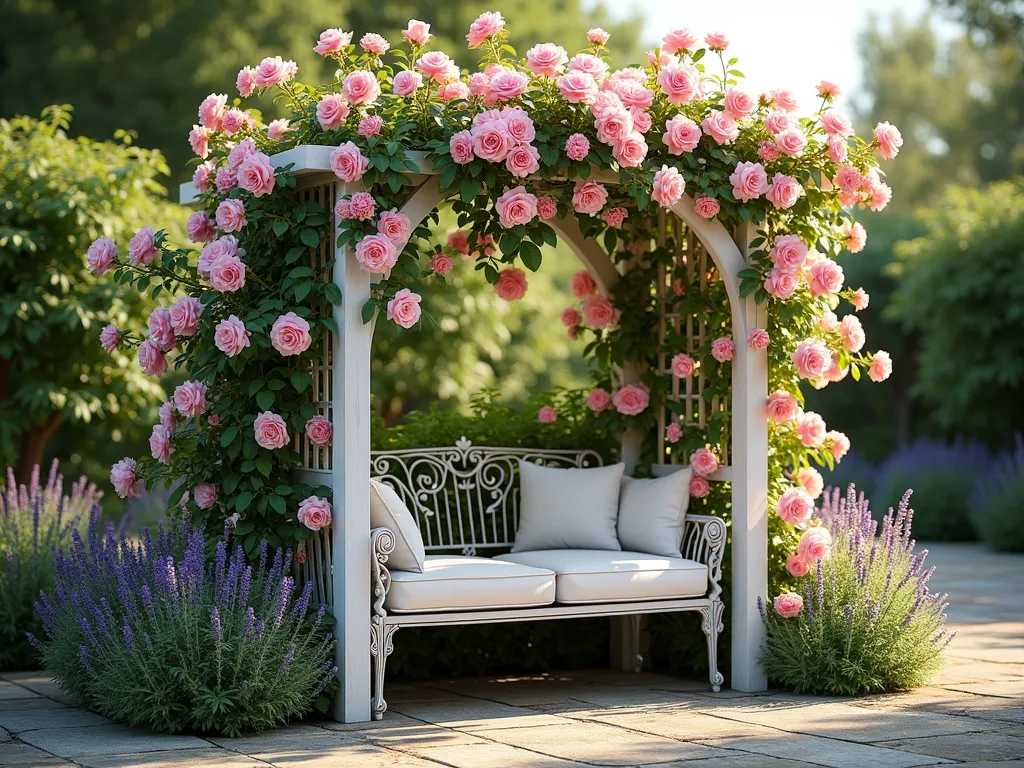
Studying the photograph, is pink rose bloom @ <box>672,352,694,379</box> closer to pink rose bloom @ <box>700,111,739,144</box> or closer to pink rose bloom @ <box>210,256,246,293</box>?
pink rose bloom @ <box>700,111,739,144</box>

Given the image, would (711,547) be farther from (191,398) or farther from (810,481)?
(191,398)

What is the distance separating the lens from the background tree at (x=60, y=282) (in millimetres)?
7824

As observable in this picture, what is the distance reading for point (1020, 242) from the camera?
42.1ft

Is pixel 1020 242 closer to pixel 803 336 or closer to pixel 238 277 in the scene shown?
pixel 803 336

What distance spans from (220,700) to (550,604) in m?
1.39

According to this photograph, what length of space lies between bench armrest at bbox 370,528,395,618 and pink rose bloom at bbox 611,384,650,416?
1.67 m

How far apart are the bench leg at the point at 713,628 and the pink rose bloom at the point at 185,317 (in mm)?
2335

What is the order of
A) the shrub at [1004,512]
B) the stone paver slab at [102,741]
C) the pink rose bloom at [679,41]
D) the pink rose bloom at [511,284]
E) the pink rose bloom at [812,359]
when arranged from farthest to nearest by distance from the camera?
the shrub at [1004,512], the pink rose bloom at [511,284], the pink rose bloom at [812,359], the pink rose bloom at [679,41], the stone paver slab at [102,741]

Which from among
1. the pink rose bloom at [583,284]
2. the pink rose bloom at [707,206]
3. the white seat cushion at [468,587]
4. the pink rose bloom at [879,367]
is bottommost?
the white seat cushion at [468,587]

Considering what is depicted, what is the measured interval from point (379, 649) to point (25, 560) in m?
2.30

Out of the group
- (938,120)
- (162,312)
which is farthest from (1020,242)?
(938,120)

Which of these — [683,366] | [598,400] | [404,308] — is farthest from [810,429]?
[404,308]

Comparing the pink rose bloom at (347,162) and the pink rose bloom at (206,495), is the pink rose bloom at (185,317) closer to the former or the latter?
the pink rose bloom at (206,495)

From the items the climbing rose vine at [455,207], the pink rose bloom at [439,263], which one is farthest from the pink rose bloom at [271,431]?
the pink rose bloom at [439,263]
